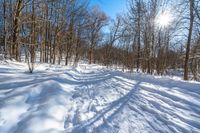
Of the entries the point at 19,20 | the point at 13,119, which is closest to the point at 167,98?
the point at 13,119

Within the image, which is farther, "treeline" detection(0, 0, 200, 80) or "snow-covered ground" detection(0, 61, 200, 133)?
"treeline" detection(0, 0, 200, 80)

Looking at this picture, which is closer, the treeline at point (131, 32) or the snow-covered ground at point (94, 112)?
the snow-covered ground at point (94, 112)

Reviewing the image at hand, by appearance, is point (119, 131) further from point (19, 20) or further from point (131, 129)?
point (19, 20)

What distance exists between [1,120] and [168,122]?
321 centimetres

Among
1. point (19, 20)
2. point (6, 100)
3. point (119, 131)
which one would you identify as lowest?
point (119, 131)

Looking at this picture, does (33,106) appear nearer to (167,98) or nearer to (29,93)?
(29,93)

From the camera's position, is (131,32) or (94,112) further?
(131,32)

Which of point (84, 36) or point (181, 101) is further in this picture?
point (84, 36)

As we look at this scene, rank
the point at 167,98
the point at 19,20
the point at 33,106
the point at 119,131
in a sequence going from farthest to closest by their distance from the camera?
the point at 19,20
the point at 167,98
the point at 33,106
the point at 119,131

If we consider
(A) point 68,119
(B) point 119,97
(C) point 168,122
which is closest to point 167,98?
(B) point 119,97

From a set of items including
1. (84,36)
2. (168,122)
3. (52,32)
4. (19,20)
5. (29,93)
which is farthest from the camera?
(84,36)

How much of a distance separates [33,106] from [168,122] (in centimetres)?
298

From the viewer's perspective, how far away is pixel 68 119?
4.13 metres

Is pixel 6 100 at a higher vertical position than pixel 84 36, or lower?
lower
